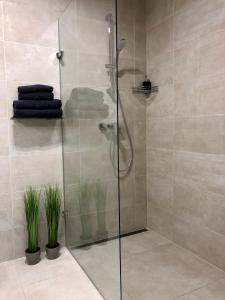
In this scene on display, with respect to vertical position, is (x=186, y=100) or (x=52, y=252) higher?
(x=186, y=100)

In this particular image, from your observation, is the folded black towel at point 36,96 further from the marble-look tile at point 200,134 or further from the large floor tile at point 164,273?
the large floor tile at point 164,273

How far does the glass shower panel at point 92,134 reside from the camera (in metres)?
1.45

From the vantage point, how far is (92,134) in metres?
1.63

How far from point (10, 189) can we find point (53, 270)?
27.2 inches

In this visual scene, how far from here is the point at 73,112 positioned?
1911 millimetres

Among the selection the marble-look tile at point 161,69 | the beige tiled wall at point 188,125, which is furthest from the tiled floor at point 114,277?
the marble-look tile at point 161,69

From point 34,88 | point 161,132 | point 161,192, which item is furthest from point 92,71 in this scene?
point 161,192

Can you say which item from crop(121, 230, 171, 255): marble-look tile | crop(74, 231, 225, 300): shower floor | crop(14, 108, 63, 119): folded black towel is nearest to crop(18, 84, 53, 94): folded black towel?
crop(14, 108, 63, 119): folded black towel

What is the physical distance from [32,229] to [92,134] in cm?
92

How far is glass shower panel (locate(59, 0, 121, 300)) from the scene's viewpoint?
145 cm

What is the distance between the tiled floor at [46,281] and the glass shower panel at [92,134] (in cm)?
7

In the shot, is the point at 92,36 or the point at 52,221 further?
the point at 52,221

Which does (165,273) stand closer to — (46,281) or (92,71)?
(46,281)

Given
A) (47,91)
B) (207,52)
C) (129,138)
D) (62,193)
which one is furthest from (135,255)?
(207,52)
